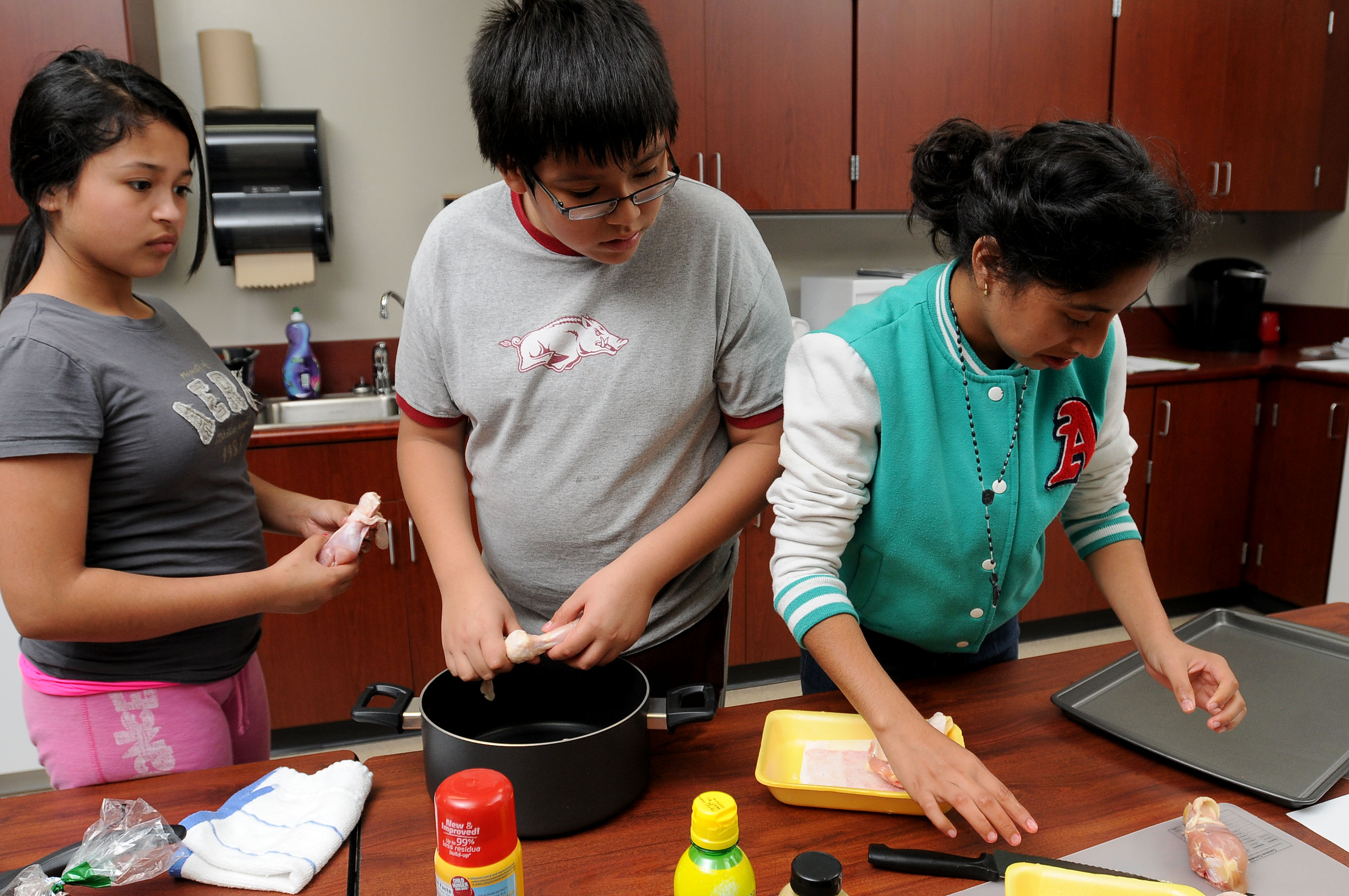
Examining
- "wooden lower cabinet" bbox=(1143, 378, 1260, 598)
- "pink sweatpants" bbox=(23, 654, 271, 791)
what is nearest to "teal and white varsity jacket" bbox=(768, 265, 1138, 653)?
"pink sweatpants" bbox=(23, 654, 271, 791)

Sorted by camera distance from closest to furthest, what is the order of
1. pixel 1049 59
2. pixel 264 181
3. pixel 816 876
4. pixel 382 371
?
pixel 816 876 < pixel 264 181 < pixel 382 371 < pixel 1049 59

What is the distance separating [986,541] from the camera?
102cm

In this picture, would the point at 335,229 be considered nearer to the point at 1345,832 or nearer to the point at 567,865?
the point at 567,865

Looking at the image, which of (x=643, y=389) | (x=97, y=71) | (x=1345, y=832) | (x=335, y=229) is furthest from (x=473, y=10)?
(x=1345, y=832)

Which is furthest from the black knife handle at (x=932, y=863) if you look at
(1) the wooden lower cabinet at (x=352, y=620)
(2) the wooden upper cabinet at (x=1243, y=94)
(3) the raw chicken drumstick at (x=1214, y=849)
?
(2) the wooden upper cabinet at (x=1243, y=94)

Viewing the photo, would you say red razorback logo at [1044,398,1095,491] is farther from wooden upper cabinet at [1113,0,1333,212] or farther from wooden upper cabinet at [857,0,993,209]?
wooden upper cabinet at [1113,0,1333,212]

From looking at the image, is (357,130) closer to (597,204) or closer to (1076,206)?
(597,204)

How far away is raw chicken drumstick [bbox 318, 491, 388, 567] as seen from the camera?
42.4 inches

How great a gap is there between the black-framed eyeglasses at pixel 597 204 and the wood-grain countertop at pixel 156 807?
63cm

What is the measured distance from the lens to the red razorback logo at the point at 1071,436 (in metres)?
1.04

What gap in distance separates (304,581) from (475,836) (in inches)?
21.6

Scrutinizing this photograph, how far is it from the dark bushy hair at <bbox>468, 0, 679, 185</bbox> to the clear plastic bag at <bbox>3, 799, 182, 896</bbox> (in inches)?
28.0

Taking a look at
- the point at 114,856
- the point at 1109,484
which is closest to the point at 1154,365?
the point at 1109,484

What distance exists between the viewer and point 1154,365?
3.14 metres
